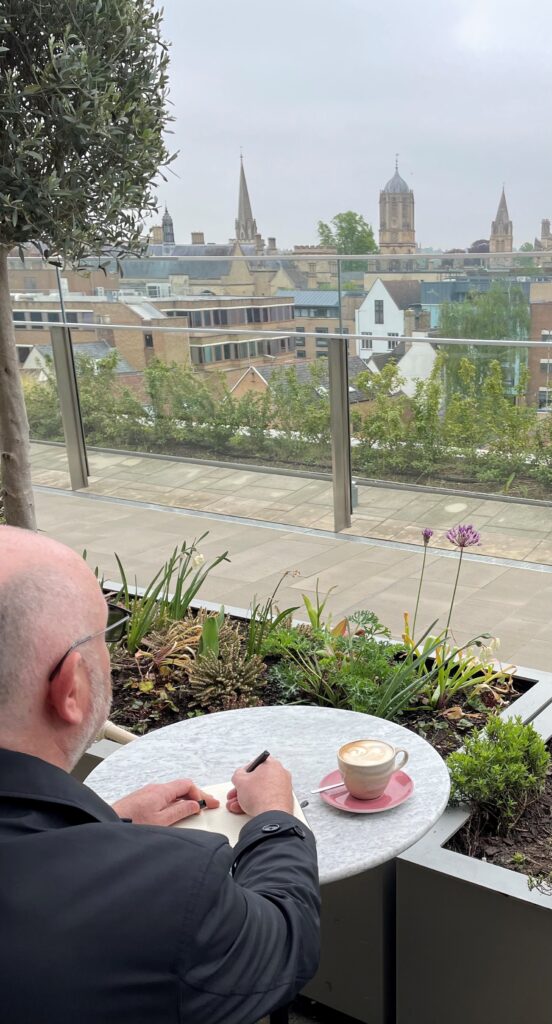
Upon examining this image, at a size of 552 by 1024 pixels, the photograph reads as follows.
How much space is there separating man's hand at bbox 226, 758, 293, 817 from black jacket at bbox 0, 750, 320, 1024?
0.29 meters

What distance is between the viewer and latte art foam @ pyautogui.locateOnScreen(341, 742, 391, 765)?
55.1 inches

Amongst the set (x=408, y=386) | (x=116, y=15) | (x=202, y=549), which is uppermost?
(x=116, y=15)

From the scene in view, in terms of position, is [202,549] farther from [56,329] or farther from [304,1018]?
[304,1018]

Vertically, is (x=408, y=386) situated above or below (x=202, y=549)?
above

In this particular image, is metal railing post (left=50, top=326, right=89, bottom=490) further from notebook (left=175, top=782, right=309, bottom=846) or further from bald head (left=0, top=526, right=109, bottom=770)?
bald head (left=0, top=526, right=109, bottom=770)

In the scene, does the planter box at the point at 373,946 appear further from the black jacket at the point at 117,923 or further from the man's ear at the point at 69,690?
the man's ear at the point at 69,690

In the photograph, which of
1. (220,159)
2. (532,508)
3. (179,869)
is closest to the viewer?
(179,869)

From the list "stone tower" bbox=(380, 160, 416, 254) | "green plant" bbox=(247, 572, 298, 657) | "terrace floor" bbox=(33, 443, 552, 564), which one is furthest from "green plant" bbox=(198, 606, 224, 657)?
"stone tower" bbox=(380, 160, 416, 254)

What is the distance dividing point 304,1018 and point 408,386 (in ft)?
11.5

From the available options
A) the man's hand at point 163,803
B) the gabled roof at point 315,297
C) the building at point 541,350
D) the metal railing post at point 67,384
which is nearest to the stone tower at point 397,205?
the metal railing post at point 67,384

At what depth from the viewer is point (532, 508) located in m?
4.50

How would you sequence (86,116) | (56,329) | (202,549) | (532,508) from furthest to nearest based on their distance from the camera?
(56,329) < (202,549) < (532,508) < (86,116)

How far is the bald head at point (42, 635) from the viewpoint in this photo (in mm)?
826

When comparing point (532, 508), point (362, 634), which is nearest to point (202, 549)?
point (532, 508)
